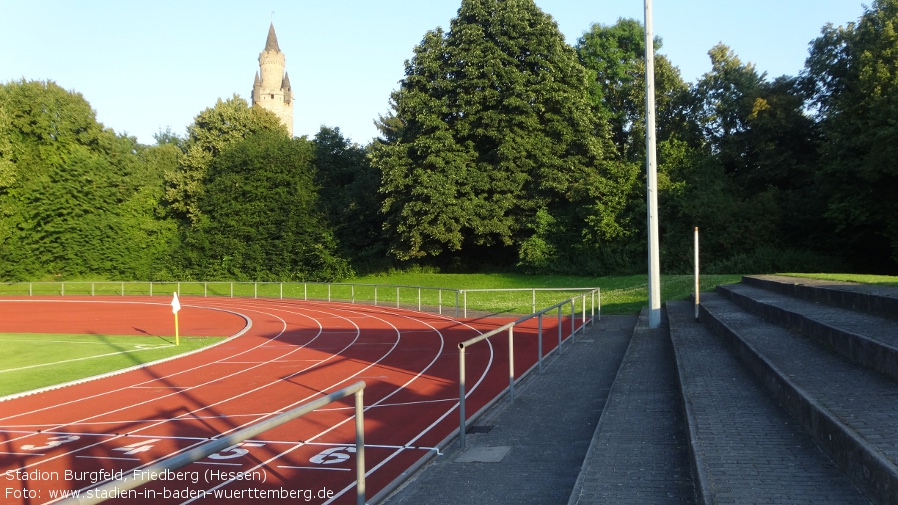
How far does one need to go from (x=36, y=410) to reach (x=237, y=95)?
46.2 meters

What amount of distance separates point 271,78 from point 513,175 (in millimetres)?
76543

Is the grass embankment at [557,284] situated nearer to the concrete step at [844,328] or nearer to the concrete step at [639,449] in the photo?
the concrete step at [844,328]

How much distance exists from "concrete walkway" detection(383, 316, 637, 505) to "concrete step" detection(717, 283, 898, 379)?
8.82 feet

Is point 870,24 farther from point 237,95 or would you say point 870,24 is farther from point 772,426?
point 237,95

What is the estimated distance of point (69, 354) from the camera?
1812 cm

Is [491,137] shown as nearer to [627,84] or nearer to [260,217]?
[627,84]

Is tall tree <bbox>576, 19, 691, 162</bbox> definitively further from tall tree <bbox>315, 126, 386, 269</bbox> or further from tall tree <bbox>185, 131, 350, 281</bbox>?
tall tree <bbox>185, 131, 350, 281</bbox>

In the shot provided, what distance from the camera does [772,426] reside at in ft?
19.7

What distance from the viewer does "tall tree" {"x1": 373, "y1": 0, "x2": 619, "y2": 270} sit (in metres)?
38.6

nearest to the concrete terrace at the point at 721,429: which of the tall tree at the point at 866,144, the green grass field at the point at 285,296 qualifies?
the green grass field at the point at 285,296

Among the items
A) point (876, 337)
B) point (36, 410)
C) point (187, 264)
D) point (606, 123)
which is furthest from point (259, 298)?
point (876, 337)

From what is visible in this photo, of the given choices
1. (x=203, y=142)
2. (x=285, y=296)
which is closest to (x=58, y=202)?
(x=203, y=142)

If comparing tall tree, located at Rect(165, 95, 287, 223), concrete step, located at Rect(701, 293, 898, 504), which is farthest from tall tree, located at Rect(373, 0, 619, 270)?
concrete step, located at Rect(701, 293, 898, 504)

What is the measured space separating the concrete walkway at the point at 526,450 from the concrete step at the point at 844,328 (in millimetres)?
2689
